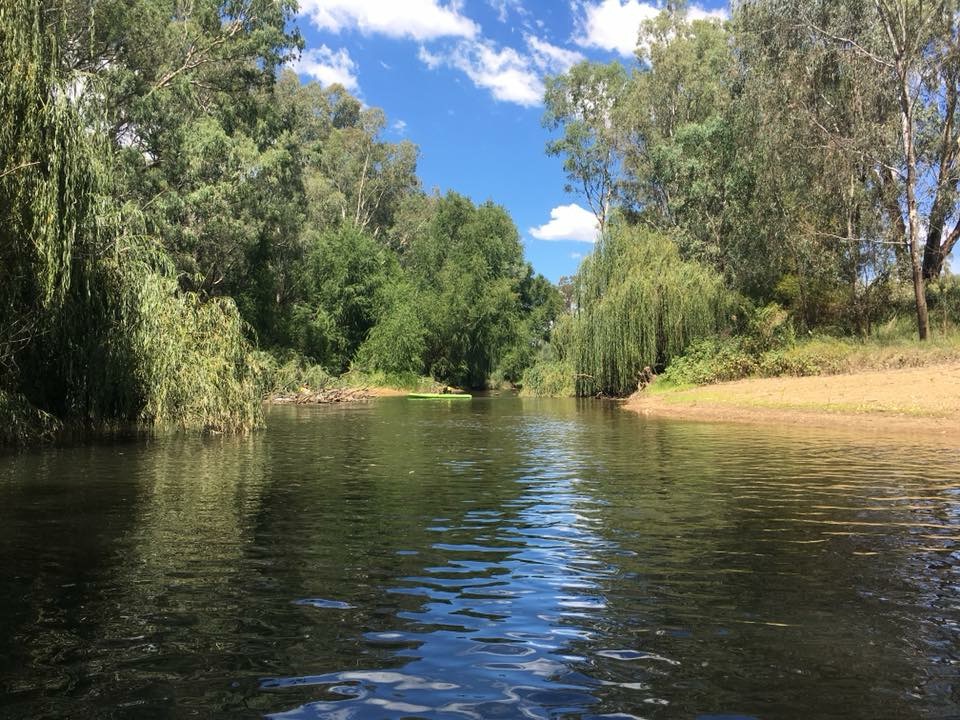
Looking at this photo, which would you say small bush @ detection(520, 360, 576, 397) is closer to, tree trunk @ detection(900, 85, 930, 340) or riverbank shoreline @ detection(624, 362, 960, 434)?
riverbank shoreline @ detection(624, 362, 960, 434)

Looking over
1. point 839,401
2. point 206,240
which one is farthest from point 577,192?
point 839,401

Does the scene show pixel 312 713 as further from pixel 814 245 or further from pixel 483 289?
pixel 483 289

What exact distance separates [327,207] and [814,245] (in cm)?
4444

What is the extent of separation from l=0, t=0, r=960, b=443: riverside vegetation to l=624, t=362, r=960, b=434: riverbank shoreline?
2.87m

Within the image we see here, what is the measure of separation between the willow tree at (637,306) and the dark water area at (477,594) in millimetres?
25074

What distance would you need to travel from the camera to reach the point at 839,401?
25266 millimetres

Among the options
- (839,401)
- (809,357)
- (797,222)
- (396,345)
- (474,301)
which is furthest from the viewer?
(474,301)

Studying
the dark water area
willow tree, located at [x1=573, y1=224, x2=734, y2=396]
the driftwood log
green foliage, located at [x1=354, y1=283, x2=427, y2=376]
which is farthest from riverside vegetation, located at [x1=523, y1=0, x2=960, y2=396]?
the dark water area

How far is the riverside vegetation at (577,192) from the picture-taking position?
53.0 ft

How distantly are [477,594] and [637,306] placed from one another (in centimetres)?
3392

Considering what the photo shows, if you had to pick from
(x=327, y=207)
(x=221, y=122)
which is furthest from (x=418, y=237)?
(x=221, y=122)

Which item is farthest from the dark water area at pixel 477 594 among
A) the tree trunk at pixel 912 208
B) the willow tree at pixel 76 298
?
the tree trunk at pixel 912 208

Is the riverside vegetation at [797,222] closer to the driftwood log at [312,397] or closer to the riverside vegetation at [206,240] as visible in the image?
the driftwood log at [312,397]

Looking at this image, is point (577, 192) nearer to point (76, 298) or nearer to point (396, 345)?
point (396, 345)
